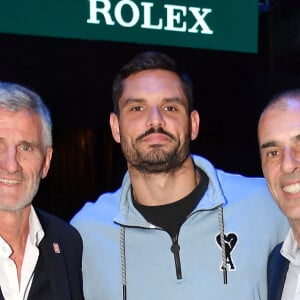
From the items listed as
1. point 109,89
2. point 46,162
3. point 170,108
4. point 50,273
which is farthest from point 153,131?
point 109,89

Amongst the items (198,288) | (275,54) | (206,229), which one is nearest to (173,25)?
(275,54)

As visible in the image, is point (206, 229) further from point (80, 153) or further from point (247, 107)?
point (80, 153)

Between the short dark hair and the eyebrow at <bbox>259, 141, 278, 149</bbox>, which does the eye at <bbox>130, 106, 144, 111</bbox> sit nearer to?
the short dark hair

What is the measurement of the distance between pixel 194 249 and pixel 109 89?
2.13 meters

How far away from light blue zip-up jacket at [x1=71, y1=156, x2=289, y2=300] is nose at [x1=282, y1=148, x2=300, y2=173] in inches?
11.7

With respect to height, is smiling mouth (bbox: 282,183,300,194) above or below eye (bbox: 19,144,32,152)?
below

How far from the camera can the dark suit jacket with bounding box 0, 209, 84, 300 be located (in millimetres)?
2047

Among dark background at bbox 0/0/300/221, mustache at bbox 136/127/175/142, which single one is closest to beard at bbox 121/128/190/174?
mustache at bbox 136/127/175/142

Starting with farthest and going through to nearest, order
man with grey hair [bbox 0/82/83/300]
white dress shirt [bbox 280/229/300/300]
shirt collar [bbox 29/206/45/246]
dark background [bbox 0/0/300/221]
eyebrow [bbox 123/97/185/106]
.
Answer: dark background [bbox 0/0/300/221] → eyebrow [bbox 123/97/185/106] → shirt collar [bbox 29/206/45/246] → man with grey hair [bbox 0/82/83/300] → white dress shirt [bbox 280/229/300/300]

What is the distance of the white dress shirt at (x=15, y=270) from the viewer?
6.54 ft

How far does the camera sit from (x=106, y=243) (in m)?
2.29

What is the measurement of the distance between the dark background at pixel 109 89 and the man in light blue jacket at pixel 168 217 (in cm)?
144

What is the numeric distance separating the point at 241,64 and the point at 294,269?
8.21 feet

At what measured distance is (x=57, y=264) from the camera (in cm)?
213
